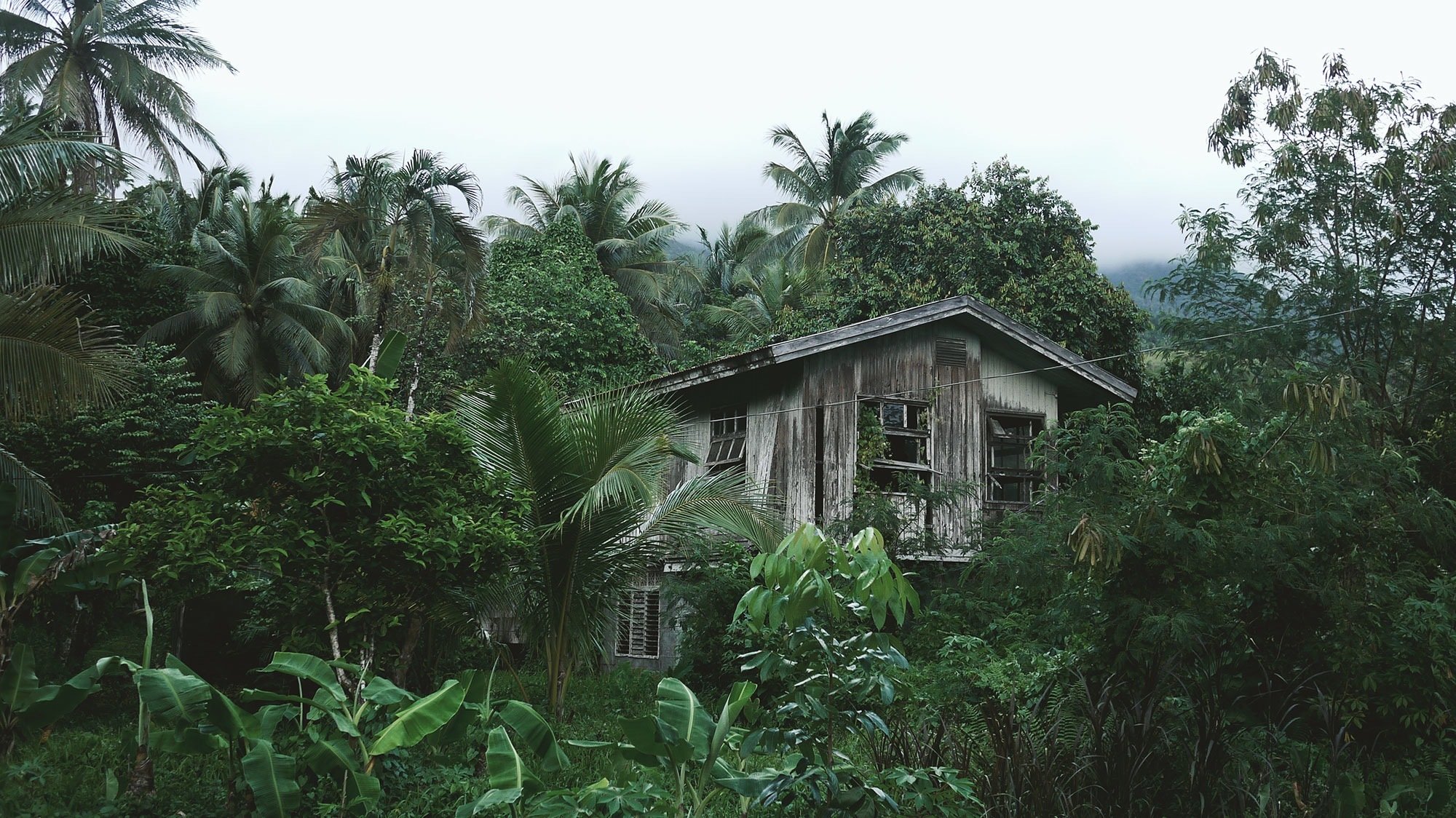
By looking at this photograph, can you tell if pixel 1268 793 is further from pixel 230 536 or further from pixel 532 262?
pixel 532 262

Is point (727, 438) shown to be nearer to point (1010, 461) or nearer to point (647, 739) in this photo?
point (1010, 461)

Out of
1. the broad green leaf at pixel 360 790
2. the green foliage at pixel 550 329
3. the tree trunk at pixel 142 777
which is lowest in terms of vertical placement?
the tree trunk at pixel 142 777

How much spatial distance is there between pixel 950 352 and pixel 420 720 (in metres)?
12.6

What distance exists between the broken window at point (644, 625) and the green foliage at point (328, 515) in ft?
31.5

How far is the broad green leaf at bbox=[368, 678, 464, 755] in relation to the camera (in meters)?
5.69

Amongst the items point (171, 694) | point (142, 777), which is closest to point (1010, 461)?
point (142, 777)

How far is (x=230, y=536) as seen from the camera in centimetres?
794

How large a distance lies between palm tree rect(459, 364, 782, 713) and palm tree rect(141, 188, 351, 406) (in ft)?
61.8

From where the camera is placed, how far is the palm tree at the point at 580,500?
399 inches

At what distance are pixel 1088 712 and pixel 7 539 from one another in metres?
8.13

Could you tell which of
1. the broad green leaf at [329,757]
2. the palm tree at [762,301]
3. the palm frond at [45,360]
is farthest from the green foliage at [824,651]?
the palm tree at [762,301]

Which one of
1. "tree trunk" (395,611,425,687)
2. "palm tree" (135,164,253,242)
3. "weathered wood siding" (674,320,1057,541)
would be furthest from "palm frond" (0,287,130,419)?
"palm tree" (135,164,253,242)

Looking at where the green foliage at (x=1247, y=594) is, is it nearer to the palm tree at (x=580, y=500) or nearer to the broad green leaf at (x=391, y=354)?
the palm tree at (x=580, y=500)

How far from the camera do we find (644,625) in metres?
18.5
